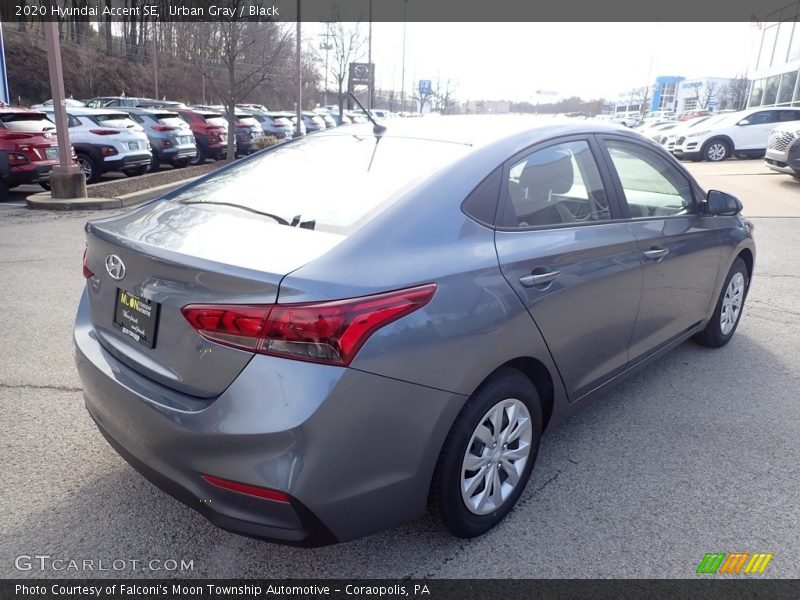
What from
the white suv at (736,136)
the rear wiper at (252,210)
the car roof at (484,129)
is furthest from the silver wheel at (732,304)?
the white suv at (736,136)

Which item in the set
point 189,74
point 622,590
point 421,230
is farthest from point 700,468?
point 189,74

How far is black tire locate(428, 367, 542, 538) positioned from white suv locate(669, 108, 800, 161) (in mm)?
22135

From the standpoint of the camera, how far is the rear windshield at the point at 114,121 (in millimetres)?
13172

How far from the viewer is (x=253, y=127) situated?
2134cm

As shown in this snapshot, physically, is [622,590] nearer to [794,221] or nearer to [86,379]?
[86,379]

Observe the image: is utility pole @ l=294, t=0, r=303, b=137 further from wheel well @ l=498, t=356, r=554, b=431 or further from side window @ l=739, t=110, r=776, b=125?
wheel well @ l=498, t=356, r=554, b=431

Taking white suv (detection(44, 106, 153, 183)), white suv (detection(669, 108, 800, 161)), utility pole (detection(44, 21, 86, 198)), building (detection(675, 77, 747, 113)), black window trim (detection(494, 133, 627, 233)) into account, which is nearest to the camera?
black window trim (detection(494, 133, 627, 233))

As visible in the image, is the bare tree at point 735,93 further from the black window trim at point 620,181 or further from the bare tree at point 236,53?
the black window trim at point 620,181

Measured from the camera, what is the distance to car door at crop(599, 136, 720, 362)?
3.40m

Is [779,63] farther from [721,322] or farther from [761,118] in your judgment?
[721,322]

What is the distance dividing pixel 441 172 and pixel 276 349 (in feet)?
3.44

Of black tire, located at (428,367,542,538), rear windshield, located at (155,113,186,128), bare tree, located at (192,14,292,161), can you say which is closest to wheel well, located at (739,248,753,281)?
black tire, located at (428,367,542,538)

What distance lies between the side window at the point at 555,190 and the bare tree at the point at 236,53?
16.4 metres

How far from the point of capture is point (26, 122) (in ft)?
36.5
